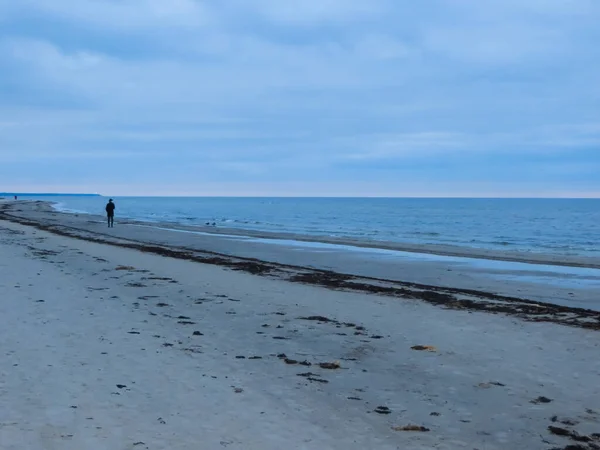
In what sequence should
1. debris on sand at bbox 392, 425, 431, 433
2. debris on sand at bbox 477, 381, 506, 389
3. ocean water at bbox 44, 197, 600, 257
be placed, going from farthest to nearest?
ocean water at bbox 44, 197, 600, 257, debris on sand at bbox 477, 381, 506, 389, debris on sand at bbox 392, 425, 431, 433

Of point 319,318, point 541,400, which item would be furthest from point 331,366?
point 319,318

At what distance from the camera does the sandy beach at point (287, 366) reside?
18.0 feet

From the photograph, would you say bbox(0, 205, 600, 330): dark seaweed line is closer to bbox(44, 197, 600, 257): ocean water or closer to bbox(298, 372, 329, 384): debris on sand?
bbox(298, 372, 329, 384): debris on sand

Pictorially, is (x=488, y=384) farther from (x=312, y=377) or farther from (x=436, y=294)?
(x=436, y=294)

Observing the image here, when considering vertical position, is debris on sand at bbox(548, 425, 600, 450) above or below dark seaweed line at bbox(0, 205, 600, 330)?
below

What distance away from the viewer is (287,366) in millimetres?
7797

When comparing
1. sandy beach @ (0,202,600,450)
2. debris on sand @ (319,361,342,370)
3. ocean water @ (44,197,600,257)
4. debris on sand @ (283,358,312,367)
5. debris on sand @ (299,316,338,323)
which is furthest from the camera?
ocean water @ (44,197,600,257)

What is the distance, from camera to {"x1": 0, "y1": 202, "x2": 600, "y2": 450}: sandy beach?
5473mm

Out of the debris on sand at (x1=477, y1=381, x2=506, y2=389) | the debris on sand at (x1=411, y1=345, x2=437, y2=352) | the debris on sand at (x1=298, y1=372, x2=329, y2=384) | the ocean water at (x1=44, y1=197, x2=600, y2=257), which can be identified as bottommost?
the debris on sand at (x1=298, y1=372, x2=329, y2=384)

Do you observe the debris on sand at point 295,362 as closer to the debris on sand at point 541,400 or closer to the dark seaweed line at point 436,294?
the debris on sand at point 541,400

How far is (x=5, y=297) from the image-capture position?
11859 mm

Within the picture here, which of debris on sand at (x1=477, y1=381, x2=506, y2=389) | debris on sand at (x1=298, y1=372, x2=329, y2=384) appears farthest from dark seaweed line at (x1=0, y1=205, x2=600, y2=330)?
debris on sand at (x1=298, y1=372, x2=329, y2=384)

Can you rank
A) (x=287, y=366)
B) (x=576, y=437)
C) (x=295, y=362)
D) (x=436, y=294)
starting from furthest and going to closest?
(x=436, y=294)
(x=295, y=362)
(x=287, y=366)
(x=576, y=437)

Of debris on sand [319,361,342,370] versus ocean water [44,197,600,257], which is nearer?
debris on sand [319,361,342,370]
